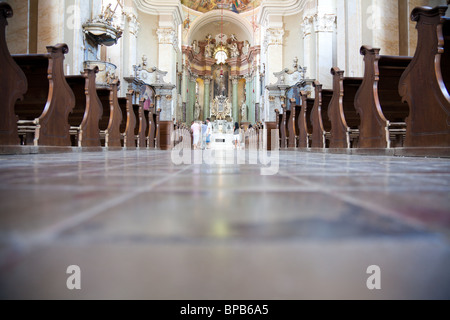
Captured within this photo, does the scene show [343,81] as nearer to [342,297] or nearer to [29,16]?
[342,297]

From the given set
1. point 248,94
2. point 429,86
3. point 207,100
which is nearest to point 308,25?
point 248,94

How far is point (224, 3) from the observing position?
1825 cm

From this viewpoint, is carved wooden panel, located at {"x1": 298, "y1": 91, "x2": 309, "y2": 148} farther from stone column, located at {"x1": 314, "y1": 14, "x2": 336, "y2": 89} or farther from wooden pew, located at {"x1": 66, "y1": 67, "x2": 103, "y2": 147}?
stone column, located at {"x1": 314, "y1": 14, "x2": 336, "y2": 89}

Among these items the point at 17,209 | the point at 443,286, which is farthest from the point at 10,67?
the point at 443,286

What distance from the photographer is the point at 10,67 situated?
2.82 m

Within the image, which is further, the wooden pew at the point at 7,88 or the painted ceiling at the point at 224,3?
the painted ceiling at the point at 224,3

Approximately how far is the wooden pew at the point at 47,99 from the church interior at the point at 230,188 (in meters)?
0.02

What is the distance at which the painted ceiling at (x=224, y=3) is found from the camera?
59.0 feet

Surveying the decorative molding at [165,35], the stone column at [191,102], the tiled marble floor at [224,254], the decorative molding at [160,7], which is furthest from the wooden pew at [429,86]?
the stone column at [191,102]

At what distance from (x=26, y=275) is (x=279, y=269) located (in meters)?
0.20

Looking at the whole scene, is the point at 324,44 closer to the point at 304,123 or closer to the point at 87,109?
the point at 304,123

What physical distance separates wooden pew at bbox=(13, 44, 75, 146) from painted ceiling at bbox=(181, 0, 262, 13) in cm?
1610

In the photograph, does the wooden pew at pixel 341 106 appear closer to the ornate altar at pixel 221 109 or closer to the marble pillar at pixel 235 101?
the ornate altar at pixel 221 109

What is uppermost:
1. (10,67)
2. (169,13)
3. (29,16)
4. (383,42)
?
(169,13)
